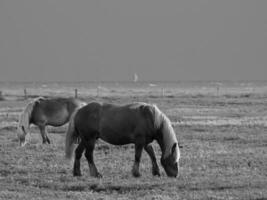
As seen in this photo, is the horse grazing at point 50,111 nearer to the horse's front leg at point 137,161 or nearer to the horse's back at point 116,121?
the horse's back at point 116,121

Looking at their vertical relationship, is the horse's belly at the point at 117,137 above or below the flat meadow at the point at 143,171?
above

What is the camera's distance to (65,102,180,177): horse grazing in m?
13.8

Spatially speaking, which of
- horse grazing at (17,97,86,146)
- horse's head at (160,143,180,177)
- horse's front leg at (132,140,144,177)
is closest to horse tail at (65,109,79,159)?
horse's front leg at (132,140,144,177)

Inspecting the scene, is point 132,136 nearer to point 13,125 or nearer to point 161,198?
point 161,198

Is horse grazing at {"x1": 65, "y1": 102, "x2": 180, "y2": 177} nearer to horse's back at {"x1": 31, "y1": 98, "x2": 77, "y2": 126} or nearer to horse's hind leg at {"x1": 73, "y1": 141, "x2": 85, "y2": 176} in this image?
horse's hind leg at {"x1": 73, "y1": 141, "x2": 85, "y2": 176}

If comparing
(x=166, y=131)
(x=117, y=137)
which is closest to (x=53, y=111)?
(x=117, y=137)

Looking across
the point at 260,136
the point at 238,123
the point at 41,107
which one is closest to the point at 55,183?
the point at 41,107

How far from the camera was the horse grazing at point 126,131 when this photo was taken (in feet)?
45.3

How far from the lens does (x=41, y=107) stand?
2152cm

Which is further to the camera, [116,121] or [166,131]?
[116,121]

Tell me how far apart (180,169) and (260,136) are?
7.94m

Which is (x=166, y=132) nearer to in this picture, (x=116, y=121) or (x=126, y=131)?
(x=126, y=131)

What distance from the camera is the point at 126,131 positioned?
46.5ft

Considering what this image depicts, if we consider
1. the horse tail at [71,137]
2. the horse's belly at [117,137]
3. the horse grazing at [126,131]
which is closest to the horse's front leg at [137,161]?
the horse grazing at [126,131]
